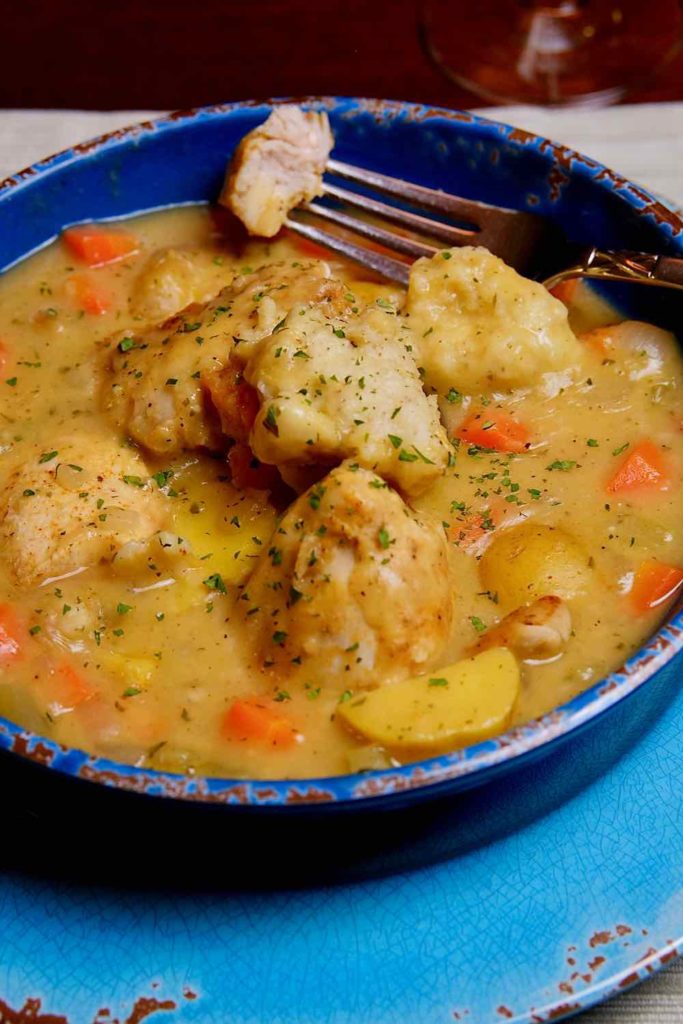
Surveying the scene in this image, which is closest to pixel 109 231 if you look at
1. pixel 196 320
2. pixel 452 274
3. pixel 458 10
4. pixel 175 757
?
pixel 196 320

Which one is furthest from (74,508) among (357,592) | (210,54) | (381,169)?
(210,54)

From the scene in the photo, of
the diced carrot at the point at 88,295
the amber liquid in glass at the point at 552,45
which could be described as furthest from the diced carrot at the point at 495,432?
the amber liquid in glass at the point at 552,45

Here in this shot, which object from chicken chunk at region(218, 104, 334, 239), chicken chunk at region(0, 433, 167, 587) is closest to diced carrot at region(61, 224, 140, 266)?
chicken chunk at region(218, 104, 334, 239)

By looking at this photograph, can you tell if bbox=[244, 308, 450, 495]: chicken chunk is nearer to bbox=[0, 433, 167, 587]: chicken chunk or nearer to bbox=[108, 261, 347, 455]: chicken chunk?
bbox=[108, 261, 347, 455]: chicken chunk

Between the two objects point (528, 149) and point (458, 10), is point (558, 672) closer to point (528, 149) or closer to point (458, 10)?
point (528, 149)

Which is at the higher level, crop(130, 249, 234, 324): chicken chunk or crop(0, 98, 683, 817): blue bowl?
crop(0, 98, 683, 817): blue bowl

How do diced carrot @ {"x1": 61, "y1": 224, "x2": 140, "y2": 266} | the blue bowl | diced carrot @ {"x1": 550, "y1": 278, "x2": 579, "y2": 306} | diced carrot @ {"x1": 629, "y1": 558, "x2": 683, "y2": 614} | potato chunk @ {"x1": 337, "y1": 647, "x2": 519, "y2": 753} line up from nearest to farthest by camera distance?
potato chunk @ {"x1": 337, "y1": 647, "x2": 519, "y2": 753}, diced carrot @ {"x1": 629, "y1": 558, "x2": 683, "y2": 614}, the blue bowl, diced carrot @ {"x1": 550, "y1": 278, "x2": 579, "y2": 306}, diced carrot @ {"x1": 61, "y1": 224, "x2": 140, "y2": 266}

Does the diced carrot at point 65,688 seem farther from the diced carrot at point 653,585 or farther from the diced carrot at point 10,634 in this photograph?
the diced carrot at point 653,585
